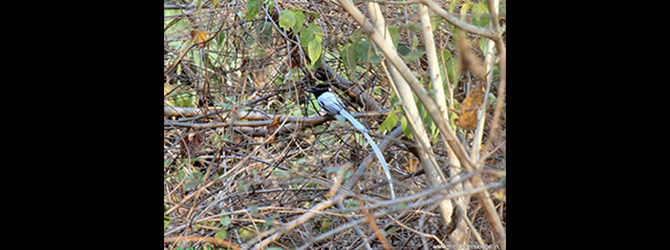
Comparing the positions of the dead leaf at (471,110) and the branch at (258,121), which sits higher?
the dead leaf at (471,110)

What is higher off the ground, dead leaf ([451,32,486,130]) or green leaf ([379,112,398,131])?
dead leaf ([451,32,486,130])

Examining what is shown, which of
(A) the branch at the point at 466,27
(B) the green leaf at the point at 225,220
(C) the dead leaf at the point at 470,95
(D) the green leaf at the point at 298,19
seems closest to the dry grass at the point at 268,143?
(B) the green leaf at the point at 225,220

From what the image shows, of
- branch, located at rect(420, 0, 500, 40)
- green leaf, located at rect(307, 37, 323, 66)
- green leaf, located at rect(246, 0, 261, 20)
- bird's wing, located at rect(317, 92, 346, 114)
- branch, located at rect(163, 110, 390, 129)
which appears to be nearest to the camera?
branch, located at rect(420, 0, 500, 40)

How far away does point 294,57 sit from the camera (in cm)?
242

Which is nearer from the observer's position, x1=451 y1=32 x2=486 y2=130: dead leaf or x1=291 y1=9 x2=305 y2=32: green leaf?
x1=451 y1=32 x2=486 y2=130: dead leaf

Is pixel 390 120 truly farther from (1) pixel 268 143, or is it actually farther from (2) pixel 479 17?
(1) pixel 268 143

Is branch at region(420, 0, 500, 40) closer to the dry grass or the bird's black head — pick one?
the dry grass

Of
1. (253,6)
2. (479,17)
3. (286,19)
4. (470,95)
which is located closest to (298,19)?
(286,19)

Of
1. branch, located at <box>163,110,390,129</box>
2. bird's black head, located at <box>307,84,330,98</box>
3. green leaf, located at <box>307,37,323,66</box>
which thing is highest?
green leaf, located at <box>307,37,323,66</box>

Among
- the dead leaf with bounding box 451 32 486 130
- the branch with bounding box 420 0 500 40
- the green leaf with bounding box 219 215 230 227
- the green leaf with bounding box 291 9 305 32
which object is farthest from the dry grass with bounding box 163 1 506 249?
the branch with bounding box 420 0 500 40

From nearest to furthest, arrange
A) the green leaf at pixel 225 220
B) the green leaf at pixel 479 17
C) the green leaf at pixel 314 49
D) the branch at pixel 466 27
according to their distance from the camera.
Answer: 1. the branch at pixel 466 27
2. the green leaf at pixel 479 17
3. the green leaf at pixel 225 220
4. the green leaf at pixel 314 49

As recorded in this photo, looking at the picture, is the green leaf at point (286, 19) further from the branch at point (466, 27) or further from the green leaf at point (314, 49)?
the branch at point (466, 27)
